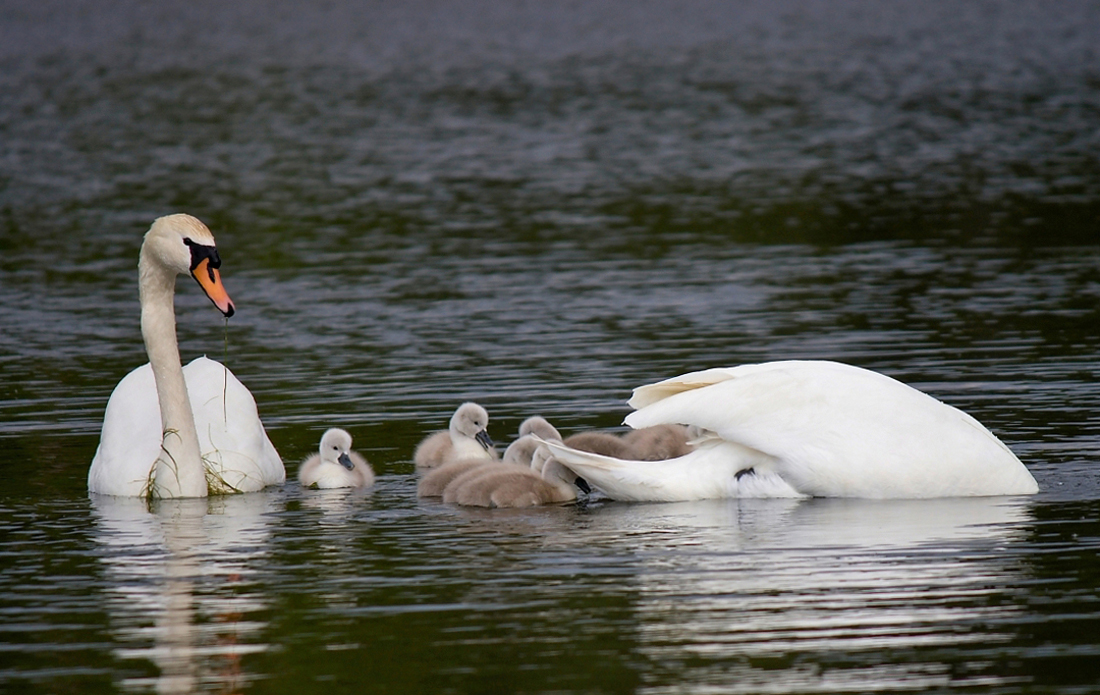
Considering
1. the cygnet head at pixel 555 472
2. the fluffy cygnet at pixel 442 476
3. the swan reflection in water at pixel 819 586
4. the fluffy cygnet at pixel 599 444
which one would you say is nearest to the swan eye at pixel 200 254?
the fluffy cygnet at pixel 442 476

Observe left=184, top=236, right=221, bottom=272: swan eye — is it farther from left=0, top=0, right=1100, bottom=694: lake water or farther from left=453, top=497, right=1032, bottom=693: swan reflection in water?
left=453, top=497, right=1032, bottom=693: swan reflection in water

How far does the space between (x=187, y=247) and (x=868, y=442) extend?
3.66 metres

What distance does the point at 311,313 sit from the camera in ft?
59.3

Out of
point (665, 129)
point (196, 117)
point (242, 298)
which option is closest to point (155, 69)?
point (196, 117)

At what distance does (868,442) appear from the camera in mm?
9859

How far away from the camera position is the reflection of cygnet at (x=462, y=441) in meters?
11.4

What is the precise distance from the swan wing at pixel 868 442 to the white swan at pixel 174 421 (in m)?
2.59

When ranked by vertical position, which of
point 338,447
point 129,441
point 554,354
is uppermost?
point 554,354

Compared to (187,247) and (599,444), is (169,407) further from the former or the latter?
(599,444)

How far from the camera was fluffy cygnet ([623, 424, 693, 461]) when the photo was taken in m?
11.6

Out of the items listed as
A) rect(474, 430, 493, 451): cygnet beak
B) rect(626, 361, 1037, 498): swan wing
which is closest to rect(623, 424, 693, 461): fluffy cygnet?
rect(474, 430, 493, 451): cygnet beak

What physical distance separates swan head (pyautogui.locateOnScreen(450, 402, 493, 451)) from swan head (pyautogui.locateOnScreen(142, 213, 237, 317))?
1.58m

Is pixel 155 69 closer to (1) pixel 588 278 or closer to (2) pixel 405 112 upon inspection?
(2) pixel 405 112

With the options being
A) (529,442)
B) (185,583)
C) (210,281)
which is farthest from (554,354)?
(185,583)
